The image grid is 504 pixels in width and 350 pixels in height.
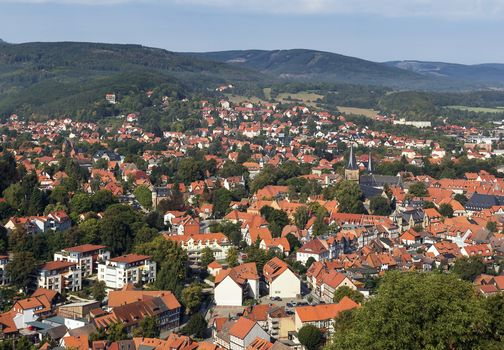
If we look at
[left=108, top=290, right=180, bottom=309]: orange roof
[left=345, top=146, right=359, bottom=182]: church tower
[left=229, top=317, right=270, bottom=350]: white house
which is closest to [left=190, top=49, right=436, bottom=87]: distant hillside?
[left=345, top=146, right=359, bottom=182]: church tower

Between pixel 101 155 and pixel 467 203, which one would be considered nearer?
pixel 467 203

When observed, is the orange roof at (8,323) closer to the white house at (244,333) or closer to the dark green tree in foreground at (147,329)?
the dark green tree in foreground at (147,329)

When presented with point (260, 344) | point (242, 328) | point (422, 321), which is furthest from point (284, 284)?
point (422, 321)

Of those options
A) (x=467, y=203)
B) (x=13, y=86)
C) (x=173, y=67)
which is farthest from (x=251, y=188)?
(x=173, y=67)

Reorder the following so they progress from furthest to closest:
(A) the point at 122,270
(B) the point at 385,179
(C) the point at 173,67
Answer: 1. (C) the point at 173,67
2. (B) the point at 385,179
3. (A) the point at 122,270

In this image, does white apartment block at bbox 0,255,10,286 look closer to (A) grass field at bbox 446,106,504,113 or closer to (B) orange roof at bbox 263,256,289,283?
(B) orange roof at bbox 263,256,289,283

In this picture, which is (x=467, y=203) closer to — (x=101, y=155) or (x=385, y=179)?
(x=385, y=179)

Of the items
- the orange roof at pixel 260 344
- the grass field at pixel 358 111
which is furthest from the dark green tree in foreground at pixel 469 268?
the grass field at pixel 358 111
